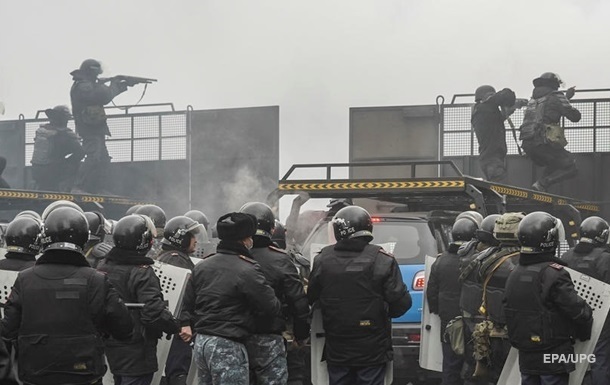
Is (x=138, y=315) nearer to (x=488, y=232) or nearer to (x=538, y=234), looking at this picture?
(x=538, y=234)

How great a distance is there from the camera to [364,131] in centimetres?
1680

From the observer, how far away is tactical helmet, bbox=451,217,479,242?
1106 centimetres

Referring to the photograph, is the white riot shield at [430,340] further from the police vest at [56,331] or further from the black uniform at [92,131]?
the black uniform at [92,131]

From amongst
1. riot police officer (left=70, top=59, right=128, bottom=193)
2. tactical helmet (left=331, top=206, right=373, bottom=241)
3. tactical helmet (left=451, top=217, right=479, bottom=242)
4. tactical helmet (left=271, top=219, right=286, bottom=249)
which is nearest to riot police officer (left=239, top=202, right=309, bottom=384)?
tactical helmet (left=331, top=206, right=373, bottom=241)

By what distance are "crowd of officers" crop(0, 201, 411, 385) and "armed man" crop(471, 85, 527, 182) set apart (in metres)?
7.70

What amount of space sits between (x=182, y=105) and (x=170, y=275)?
16605mm

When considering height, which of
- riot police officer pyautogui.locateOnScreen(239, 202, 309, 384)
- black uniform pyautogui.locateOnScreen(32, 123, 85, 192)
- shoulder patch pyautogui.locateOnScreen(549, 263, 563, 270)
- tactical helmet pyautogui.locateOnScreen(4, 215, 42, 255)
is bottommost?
riot police officer pyautogui.locateOnScreen(239, 202, 309, 384)

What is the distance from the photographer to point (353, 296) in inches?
351

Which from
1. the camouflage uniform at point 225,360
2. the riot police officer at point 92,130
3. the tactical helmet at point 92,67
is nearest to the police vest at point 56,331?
the camouflage uniform at point 225,360

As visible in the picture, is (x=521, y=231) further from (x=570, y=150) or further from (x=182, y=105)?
(x=182, y=105)

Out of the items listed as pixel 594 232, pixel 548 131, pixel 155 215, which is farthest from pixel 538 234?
pixel 548 131

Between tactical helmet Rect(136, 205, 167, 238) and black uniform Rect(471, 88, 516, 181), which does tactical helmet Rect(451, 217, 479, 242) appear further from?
black uniform Rect(471, 88, 516, 181)

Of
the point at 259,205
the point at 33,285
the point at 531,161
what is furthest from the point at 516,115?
the point at 33,285

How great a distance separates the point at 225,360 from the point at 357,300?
1312 millimetres
